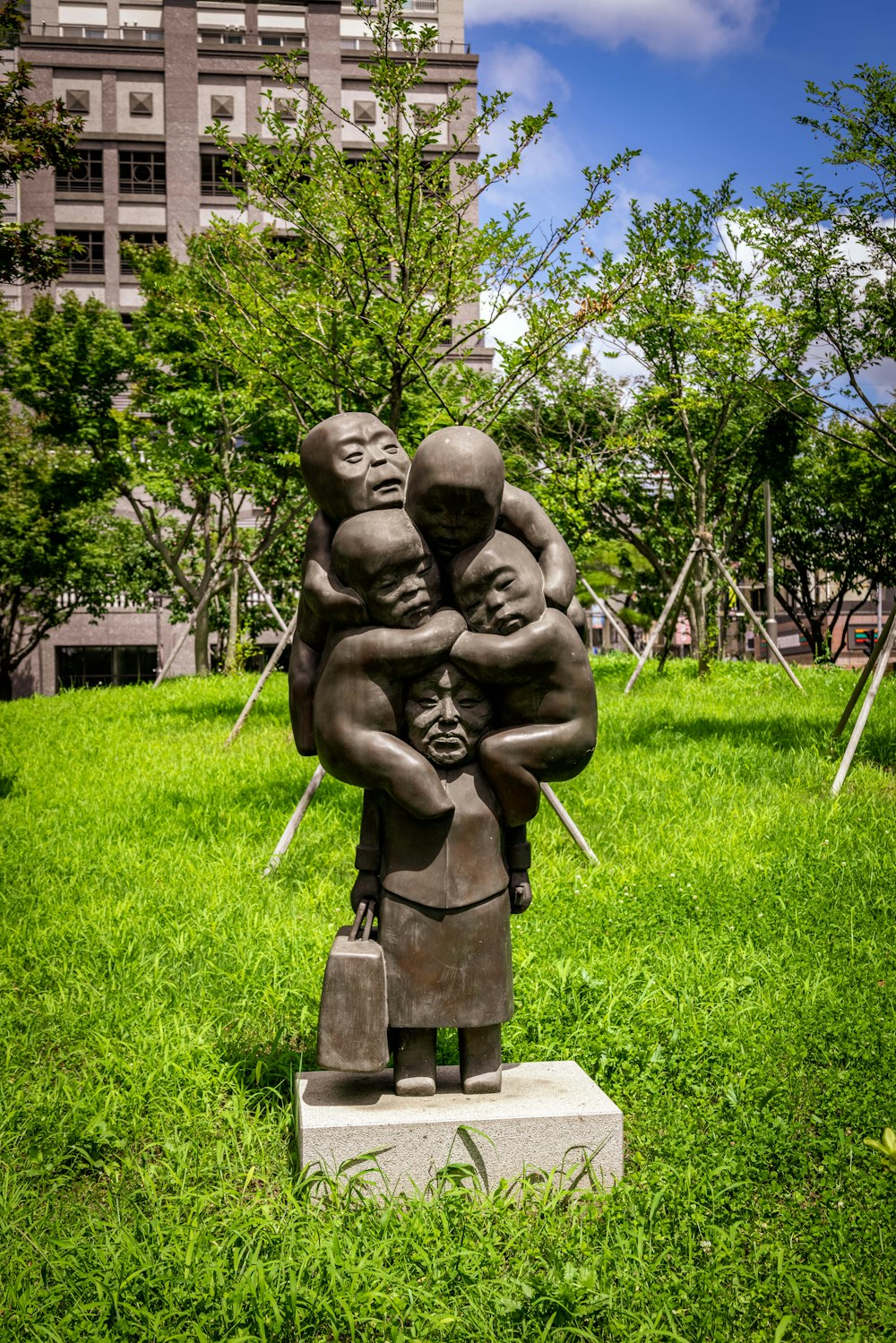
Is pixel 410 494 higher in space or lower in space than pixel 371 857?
higher

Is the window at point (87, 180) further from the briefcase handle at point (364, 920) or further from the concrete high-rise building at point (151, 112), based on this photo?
the briefcase handle at point (364, 920)

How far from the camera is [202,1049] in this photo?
14.9ft

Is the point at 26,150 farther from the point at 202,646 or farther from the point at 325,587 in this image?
the point at 202,646

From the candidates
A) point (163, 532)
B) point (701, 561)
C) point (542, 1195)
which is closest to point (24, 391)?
point (163, 532)

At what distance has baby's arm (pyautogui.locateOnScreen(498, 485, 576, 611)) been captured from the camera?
3.77 metres

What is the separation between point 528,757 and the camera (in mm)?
3633

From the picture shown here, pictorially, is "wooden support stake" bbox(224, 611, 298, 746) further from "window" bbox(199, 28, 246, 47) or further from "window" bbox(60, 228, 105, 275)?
"window" bbox(199, 28, 246, 47)

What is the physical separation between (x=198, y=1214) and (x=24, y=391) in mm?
18613

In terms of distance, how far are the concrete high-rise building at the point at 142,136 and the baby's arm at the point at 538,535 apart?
101 ft

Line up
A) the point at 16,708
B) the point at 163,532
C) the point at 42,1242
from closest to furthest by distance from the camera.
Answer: the point at 42,1242
the point at 16,708
the point at 163,532

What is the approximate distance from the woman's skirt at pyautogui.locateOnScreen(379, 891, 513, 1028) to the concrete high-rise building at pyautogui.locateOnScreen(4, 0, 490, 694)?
101 ft

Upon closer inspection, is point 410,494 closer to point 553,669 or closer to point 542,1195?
point 553,669

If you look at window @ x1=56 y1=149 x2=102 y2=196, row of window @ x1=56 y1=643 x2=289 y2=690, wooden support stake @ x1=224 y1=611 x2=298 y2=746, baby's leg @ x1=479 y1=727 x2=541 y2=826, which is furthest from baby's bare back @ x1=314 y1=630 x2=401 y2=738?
window @ x1=56 y1=149 x2=102 y2=196

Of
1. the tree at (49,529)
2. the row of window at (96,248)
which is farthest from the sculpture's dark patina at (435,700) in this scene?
the row of window at (96,248)
